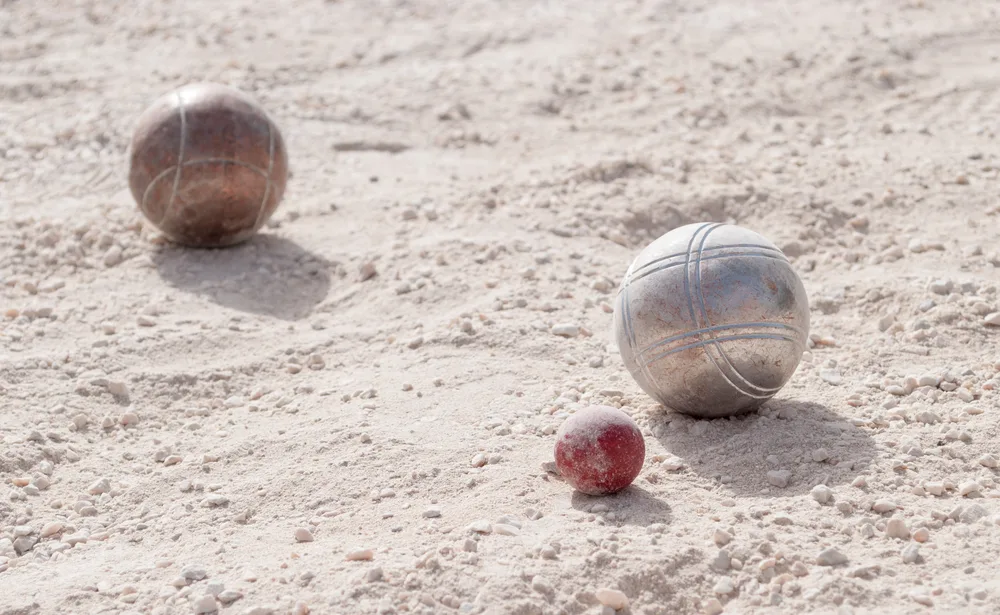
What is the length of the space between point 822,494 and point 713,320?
2.51 feet

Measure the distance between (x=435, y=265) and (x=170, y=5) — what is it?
19.8 feet

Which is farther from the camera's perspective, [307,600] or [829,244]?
[829,244]

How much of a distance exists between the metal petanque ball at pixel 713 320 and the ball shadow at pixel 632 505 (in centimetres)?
53

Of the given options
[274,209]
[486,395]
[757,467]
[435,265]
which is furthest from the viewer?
[274,209]

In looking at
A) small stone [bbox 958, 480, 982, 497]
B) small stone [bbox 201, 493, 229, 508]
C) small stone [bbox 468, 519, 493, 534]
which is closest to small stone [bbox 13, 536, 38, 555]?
small stone [bbox 201, 493, 229, 508]

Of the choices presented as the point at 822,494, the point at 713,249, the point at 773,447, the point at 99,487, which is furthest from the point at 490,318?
the point at 822,494

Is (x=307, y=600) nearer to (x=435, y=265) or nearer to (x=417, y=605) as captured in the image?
(x=417, y=605)

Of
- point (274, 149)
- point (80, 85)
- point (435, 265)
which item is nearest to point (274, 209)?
point (274, 149)

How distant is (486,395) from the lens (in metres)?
5.02

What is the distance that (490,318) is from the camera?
5.69m

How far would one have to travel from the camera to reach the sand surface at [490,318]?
12.3ft

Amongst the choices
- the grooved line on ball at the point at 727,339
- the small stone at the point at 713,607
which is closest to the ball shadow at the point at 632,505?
the small stone at the point at 713,607

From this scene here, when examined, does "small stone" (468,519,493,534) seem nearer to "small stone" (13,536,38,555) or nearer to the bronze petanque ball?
"small stone" (13,536,38,555)

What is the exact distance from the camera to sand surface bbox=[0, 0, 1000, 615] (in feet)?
12.3
